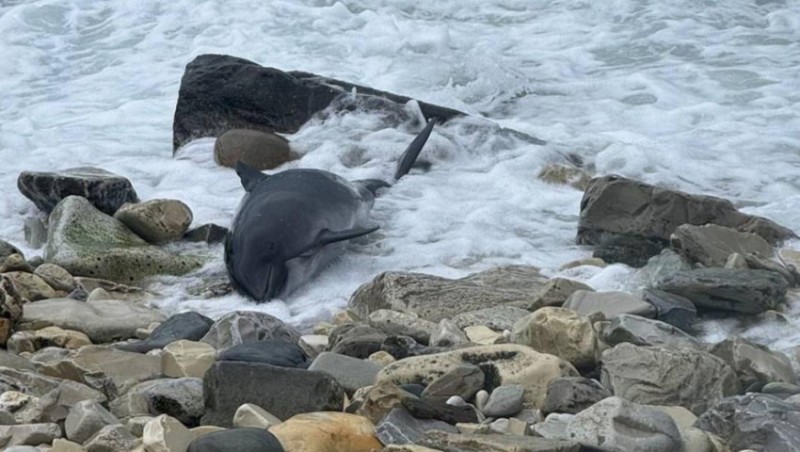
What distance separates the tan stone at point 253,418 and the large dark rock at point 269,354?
0.52m

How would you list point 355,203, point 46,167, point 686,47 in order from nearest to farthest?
1. point 355,203
2. point 46,167
3. point 686,47

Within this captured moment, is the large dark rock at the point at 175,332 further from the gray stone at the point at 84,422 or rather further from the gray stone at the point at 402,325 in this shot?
the gray stone at the point at 84,422

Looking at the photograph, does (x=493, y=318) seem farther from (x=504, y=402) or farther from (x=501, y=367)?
(x=504, y=402)

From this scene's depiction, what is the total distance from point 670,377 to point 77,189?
3867 millimetres

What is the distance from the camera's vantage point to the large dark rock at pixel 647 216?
6.41 m

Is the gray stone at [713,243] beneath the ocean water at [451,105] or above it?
above

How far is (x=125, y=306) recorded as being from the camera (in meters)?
5.52

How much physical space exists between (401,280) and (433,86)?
4.83m

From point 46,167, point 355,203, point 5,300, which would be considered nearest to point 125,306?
point 5,300

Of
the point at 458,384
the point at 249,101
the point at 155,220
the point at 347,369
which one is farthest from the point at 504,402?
the point at 249,101

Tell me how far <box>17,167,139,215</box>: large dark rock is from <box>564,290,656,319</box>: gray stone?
2.79 meters

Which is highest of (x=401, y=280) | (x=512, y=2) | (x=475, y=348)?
(x=475, y=348)

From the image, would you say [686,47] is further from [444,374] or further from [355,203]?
[444,374]

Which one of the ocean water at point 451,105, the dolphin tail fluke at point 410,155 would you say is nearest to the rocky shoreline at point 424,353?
the ocean water at point 451,105
